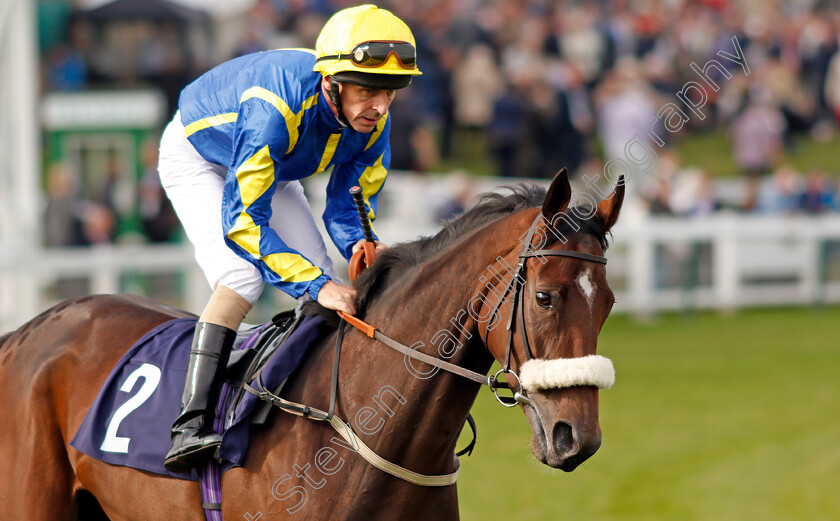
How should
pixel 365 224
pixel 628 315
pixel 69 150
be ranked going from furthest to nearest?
pixel 69 150 < pixel 628 315 < pixel 365 224

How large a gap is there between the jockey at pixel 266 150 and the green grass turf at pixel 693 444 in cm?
150

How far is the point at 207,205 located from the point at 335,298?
70 cm

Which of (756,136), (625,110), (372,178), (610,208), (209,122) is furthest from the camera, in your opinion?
(756,136)

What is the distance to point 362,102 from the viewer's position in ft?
10.8

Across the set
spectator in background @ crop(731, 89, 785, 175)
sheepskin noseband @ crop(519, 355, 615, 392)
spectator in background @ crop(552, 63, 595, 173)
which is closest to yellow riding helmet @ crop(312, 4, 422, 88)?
sheepskin noseband @ crop(519, 355, 615, 392)

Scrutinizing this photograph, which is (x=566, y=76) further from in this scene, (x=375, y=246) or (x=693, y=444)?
(x=375, y=246)

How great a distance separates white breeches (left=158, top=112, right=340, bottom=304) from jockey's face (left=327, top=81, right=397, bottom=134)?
0.49 meters

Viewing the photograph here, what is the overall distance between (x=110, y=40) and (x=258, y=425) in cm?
1368

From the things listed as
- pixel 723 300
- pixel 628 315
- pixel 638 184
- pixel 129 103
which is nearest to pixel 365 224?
pixel 628 315

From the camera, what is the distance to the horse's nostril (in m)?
2.73

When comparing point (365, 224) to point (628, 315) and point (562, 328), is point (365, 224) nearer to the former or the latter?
point (562, 328)

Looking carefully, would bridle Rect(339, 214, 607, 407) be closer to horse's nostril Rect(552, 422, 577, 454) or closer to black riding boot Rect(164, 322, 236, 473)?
horse's nostril Rect(552, 422, 577, 454)

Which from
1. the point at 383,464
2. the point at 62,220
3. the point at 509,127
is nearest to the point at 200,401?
the point at 383,464

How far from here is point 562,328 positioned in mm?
2791
